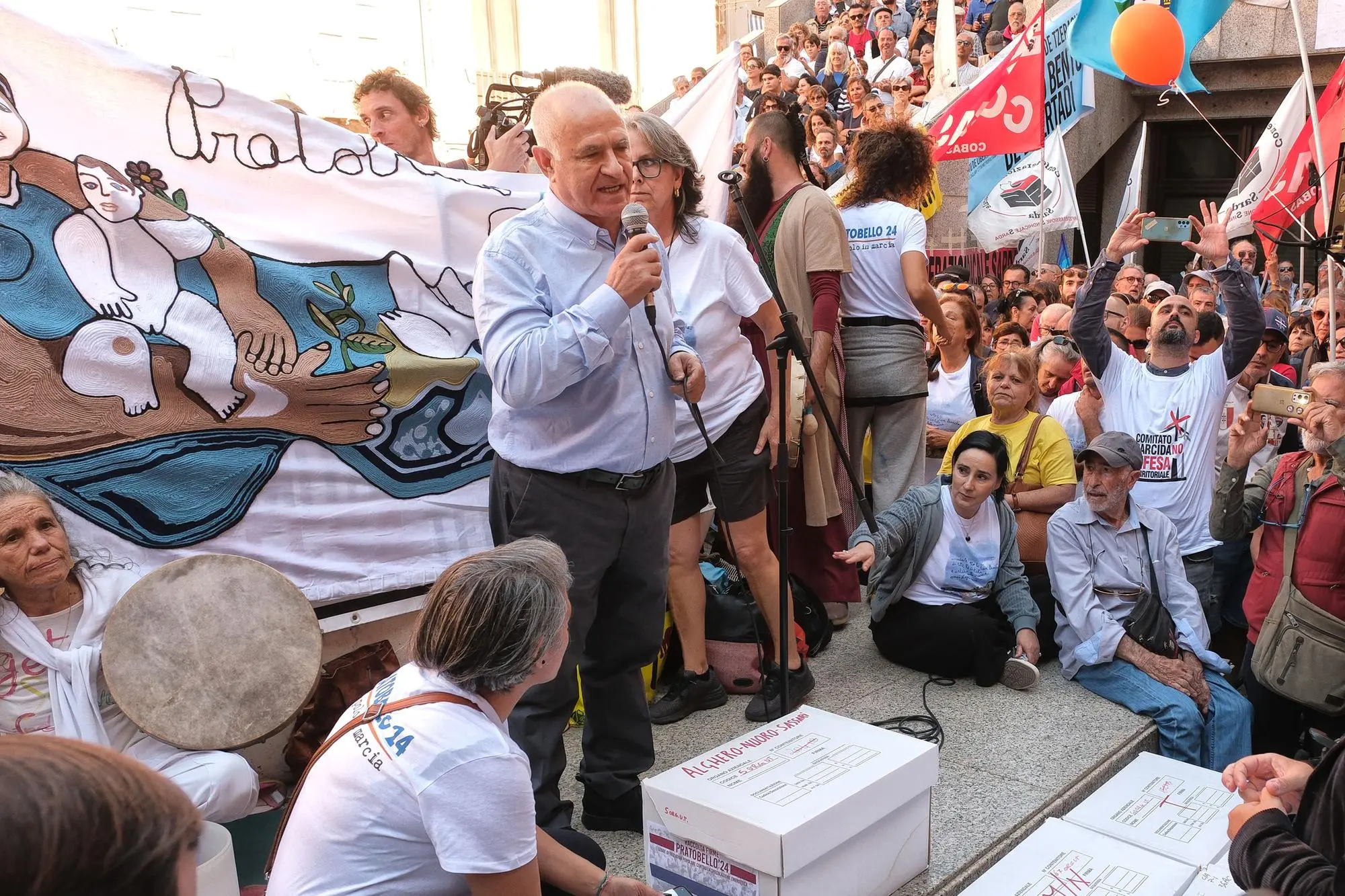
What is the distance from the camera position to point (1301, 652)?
3.65 meters

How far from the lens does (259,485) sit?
3.30m

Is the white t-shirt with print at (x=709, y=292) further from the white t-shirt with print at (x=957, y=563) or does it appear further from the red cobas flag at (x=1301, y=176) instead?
the red cobas flag at (x=1301, y=176)

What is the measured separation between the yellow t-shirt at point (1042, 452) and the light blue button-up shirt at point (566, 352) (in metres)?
2.36

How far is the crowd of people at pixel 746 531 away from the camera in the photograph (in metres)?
1.85

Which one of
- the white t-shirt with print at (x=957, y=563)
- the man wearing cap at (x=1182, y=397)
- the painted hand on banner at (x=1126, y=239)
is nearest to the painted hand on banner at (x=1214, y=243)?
the man wearing cap at (x=1182, y=397)

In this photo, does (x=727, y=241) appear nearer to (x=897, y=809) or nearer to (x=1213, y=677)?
(x=897, y=809)

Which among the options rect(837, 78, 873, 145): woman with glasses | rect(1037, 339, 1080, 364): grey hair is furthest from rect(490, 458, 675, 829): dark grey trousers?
rect(837, 78, 873, 145): woman with glasses

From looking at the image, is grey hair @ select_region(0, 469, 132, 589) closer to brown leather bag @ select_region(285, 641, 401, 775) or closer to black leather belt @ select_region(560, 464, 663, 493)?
brown leather bag @ select_region(285, 641, 401, 775)

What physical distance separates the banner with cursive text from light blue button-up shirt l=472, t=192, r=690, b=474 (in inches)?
39.4

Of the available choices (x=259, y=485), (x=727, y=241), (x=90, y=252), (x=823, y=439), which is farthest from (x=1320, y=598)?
(x=90, y=252)

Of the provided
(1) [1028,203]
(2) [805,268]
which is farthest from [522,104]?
(1) [1028,203]

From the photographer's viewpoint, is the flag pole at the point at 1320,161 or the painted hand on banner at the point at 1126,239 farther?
the flag pole at the point at 1320,161

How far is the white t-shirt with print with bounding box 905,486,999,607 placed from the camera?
4230mm

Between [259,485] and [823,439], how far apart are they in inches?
85.2
